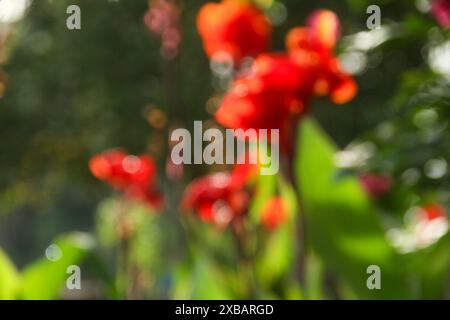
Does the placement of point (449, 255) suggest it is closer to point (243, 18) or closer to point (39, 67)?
point (243, 18)

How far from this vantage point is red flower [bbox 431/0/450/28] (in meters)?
1.18

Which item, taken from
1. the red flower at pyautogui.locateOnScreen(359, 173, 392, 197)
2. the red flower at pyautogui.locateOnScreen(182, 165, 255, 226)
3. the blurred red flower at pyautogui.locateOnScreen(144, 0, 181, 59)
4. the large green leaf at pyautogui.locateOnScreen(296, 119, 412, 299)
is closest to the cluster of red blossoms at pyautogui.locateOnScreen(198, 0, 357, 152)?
the large green leaf at pyautogui.locateOnScreen(296, 119, 412, 299)

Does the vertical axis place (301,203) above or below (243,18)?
below

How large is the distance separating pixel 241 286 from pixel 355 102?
4267 millimetres

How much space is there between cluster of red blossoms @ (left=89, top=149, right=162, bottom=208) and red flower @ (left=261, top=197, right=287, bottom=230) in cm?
28

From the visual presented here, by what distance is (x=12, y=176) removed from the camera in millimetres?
7918

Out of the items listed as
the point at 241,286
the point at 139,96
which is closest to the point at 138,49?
the point at 139,96

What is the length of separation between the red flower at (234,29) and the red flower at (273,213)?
1.42 feet

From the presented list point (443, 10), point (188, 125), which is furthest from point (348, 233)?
point (188, 125)

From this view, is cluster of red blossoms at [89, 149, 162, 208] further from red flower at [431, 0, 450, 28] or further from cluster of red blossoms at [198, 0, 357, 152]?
red flower at [431, 0, 450, 28]

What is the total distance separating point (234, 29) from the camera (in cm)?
149

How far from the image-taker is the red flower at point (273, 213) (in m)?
1.91

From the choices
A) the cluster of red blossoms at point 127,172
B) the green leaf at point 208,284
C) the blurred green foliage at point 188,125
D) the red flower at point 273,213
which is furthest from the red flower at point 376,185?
the cluster of red blossoms at point 127,172
